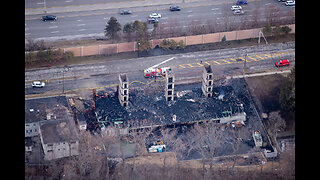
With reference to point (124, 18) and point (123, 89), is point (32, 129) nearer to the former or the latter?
point (123, 89)

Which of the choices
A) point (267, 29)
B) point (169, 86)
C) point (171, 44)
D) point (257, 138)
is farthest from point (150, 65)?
point (257, 138)

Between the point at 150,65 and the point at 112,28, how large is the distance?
437 inches

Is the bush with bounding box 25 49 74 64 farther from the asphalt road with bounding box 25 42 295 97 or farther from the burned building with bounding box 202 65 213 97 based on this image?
the burned building with bounding box 202 65 213 97

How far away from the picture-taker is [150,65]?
126000mm

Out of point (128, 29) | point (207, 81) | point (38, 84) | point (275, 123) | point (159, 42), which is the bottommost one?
point (275, 123)

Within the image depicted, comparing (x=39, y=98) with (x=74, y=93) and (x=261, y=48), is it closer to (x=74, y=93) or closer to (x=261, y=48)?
(x=74, y=93)

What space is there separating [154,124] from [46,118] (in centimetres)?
1855

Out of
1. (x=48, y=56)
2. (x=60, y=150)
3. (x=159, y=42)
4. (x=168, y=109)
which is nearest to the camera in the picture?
(x=60, y=150)

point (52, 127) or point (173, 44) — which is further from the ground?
point (173, 44)

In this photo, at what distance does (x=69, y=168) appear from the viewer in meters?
102

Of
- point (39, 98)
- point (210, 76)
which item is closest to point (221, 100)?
point (210, 76)

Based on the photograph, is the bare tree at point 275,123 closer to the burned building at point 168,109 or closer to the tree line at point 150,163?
the burned building at point 168,109

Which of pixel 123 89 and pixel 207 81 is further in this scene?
pixel 207 81

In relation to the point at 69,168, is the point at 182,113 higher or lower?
higher
